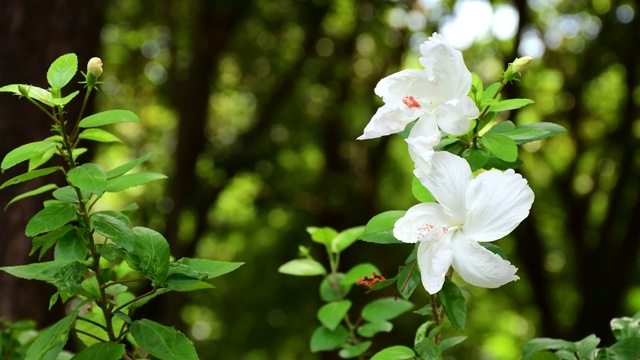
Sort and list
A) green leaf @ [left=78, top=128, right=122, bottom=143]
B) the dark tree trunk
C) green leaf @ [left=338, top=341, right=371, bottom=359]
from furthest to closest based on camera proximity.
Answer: the dark tree trunk
green leaf @ [left=338, top=341, right=371, bottom=359]
green leaf @ [left=78, top=128, right=122, bottom=143]

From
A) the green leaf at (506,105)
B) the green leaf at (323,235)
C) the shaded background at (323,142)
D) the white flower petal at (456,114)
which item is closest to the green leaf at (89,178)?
the white flower petal at (456,114)

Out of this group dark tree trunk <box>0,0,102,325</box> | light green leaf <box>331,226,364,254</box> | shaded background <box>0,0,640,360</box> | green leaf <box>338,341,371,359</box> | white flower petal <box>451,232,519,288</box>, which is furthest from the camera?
shaded background <box>0,0,640,360</box>

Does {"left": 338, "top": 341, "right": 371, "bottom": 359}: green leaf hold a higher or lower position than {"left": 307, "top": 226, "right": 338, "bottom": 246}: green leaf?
lower

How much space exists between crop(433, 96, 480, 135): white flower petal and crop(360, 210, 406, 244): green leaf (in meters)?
0.17

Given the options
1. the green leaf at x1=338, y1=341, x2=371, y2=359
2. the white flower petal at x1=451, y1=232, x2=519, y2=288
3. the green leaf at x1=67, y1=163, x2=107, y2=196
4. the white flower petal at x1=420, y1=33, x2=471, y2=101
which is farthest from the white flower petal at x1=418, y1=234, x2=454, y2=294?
the green leaf at x1=338, y1=341, x2=371, y2=359

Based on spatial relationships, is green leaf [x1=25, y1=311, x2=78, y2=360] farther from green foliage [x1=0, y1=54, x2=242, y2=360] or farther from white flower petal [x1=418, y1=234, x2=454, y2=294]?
white flower petal [x1=418, y1=234, x2=454, y2=294]

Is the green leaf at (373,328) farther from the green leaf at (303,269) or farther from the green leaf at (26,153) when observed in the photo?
the green leaf at (26,153)

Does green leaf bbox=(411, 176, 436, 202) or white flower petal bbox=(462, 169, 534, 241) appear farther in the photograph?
green leaf bbox=(411, 176, 436, 202)

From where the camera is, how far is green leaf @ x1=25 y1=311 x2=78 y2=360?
1178 millimetres

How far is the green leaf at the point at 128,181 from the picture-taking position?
1266 mm

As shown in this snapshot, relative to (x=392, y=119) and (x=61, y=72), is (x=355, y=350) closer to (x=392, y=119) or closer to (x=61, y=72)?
(x=392, y=119)

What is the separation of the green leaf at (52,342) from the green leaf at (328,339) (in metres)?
0.64

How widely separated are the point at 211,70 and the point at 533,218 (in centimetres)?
412

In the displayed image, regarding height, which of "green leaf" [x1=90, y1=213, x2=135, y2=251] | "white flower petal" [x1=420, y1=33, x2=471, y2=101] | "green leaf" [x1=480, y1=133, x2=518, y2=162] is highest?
"white flower petal" [x1=420, y1=33, x2=471, y2=101]
